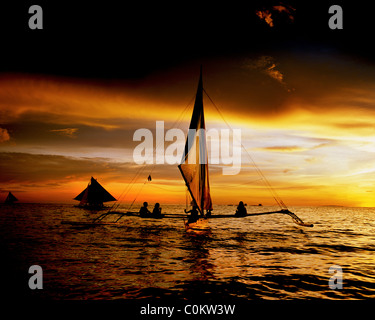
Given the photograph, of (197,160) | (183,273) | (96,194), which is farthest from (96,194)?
(183,273)

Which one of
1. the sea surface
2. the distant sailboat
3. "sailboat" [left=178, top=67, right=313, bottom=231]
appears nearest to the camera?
the sea surface

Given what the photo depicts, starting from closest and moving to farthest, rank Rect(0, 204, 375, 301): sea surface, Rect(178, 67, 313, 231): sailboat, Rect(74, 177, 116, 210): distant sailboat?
Rect(0, 204, 375, 301): sea surface, Rect(178, 67, 313, 231): sailboat, Rect(74, 177, 116, 210): distant sailboat

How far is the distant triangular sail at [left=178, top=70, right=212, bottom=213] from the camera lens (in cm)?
3009

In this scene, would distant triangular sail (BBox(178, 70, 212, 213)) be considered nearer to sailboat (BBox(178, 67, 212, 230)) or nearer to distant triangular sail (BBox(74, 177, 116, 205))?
sailboat (BBox(178, 67, 212, 230))

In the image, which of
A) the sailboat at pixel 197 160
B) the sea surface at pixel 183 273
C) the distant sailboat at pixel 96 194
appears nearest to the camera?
the sea surface at pixel 183 273

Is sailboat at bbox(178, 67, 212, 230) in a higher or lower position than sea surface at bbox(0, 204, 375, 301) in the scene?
higher

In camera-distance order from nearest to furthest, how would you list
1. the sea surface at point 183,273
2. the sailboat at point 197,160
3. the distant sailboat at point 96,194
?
the sea surface at point 183,273 < the sailboat at point 197,160 < the distant sailboat at point 96,194

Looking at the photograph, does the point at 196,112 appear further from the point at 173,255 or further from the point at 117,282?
the point at 117,282

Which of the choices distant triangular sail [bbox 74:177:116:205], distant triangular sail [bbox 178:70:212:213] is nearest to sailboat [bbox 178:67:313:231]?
distant triangular sail [bbox 178:70:212:213]

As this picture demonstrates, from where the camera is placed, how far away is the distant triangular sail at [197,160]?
30.1m

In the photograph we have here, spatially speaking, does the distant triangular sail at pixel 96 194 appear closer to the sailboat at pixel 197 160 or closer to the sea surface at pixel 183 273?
the sailboat at pixel 197 160

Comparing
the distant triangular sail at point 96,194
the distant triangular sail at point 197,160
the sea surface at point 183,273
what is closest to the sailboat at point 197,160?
the distant triangular sail at point 197,160

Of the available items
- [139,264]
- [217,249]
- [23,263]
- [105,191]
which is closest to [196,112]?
[217,249]
